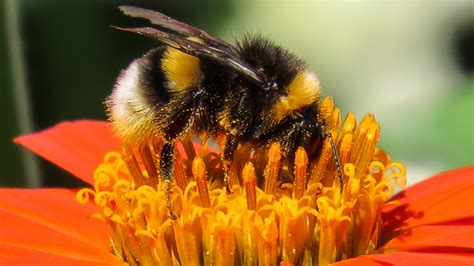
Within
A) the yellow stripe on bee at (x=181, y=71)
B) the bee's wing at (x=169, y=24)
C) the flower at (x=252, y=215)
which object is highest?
the bee's wing at (x=169, y=24)

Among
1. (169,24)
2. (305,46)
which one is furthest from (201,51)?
(305,46)

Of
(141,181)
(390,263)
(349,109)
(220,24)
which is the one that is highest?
(220,24)

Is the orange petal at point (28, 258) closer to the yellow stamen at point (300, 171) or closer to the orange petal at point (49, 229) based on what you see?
the orange petal at point (49, 229)

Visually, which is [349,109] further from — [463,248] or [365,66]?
[463,248]

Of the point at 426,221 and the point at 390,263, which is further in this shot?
the point at 426,221

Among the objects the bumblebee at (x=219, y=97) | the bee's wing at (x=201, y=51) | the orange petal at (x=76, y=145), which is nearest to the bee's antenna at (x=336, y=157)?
the bumblebee at (x=219, y=97)

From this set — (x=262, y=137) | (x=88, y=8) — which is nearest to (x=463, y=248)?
(x=262, y=137)
